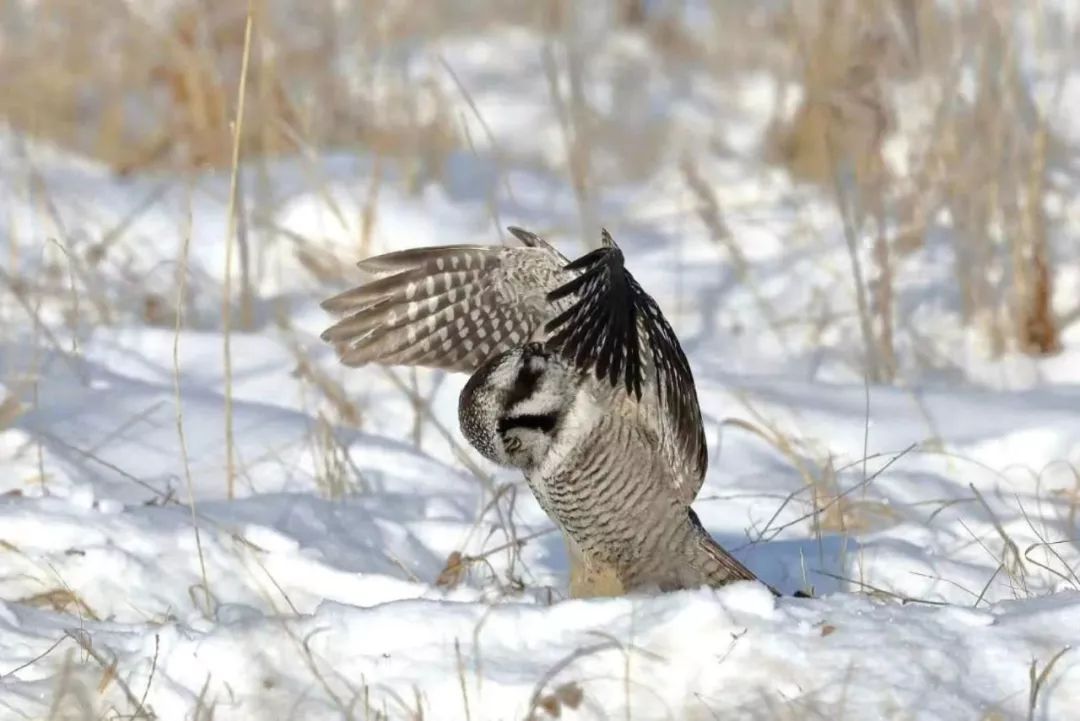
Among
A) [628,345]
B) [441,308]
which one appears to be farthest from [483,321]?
[628,345]

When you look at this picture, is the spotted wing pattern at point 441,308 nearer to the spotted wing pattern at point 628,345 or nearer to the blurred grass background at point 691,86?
the spotted wing pattern at point 628,345

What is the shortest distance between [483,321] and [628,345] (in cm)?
77

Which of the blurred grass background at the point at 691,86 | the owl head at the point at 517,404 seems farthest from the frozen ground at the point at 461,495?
the owl head at the point at 517,404

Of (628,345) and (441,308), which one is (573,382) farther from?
(441,308)

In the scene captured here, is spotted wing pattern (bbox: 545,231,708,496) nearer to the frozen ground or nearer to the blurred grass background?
the frozen ground

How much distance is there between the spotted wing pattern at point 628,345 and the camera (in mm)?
3150

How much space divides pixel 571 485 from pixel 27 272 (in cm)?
339

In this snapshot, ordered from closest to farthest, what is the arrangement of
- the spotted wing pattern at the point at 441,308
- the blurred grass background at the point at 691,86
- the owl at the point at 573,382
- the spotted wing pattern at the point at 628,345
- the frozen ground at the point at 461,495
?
the frozen ground at the point at 461,495 → the spotted wing pattern at the point at 628,345 → the owl at the point at 573,382 → the spotted wing pattern at the point at 441,308 → the blurred grass background at the point at 691,86

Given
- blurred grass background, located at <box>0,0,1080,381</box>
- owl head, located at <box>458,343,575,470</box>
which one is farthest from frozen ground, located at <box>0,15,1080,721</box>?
owl head, located at <box>458,343,575,470</box>

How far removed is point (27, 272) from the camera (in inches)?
246

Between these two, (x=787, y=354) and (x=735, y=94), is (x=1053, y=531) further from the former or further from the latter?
(x=735, y=94)

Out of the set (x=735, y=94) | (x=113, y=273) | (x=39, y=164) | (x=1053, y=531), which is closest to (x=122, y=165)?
(x=39, y=164)

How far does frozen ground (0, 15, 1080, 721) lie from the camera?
2.79 m

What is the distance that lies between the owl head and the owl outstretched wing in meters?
0.06
